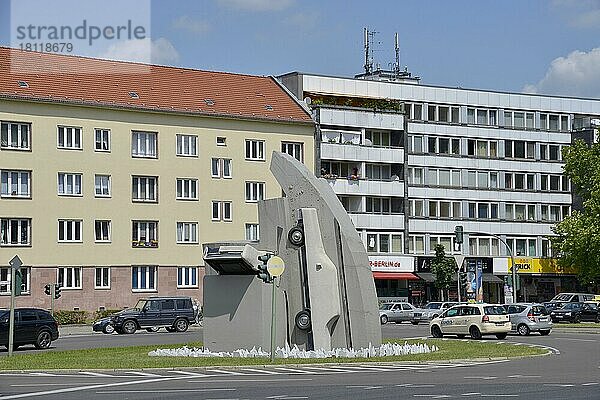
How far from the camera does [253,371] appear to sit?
28.9 meters

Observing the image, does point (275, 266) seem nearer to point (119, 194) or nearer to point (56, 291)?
point (56, 291)

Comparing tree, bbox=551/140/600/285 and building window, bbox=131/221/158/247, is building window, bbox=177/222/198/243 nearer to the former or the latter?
building window, bbox=131/221/158/247

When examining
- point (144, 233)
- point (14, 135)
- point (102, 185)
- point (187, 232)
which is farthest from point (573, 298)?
point (14, 135)

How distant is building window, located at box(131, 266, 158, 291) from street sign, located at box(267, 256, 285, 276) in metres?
41.2

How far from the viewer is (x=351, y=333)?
111ft

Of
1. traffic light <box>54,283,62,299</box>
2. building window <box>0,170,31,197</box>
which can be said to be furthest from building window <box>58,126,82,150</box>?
traffic light <box>54,283,62,299</box>

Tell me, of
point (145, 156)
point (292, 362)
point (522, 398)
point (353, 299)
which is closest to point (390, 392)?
point (522, 398)

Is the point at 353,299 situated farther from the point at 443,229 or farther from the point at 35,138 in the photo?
the point at 443,229

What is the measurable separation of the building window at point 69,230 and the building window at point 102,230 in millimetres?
1151

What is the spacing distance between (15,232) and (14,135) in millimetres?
5388

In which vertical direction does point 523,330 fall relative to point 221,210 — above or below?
below

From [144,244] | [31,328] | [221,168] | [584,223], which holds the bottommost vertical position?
[31,328]

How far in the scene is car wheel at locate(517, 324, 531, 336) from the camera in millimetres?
50812

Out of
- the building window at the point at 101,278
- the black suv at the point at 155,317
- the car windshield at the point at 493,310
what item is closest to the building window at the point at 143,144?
the building window at the point at 101,278
